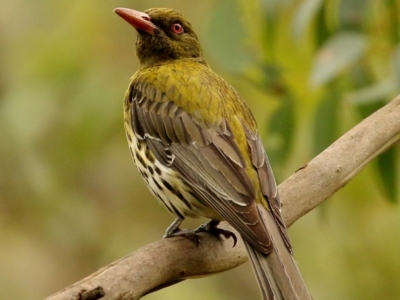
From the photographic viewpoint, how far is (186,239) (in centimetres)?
431

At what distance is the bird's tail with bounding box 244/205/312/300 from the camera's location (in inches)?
146

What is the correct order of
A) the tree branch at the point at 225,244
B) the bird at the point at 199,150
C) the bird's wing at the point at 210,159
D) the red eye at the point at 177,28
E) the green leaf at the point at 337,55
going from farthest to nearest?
the red eye at the point at 177,28, the green leaf at the point at 337,55, the bird's wing at the point at 210,159, the bird at the point at 199,150, the tree branch at the point at 225,244

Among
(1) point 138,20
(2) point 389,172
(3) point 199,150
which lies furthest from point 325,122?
(1) point 138,20

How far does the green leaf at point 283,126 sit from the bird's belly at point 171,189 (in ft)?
2.78

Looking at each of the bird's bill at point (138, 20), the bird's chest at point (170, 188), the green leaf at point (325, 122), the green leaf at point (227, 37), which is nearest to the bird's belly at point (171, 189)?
the bird's chest at point (170, 188)

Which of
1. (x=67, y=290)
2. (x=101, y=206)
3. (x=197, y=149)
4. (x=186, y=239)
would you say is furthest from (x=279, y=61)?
(x=67, y=290)

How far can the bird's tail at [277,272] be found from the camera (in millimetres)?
3701

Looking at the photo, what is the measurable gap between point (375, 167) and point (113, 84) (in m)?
1.93

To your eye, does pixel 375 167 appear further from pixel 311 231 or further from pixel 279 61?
pixel 311 231

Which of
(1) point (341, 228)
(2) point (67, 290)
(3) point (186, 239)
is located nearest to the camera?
(2) point (67, 290)

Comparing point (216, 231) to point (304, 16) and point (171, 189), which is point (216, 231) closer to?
point (171, 189)

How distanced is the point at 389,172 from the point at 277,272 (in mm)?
1766

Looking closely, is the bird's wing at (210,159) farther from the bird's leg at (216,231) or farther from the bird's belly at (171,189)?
the bird's leg at (216,231)

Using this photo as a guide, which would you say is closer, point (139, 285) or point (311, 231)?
point (139, 285)
